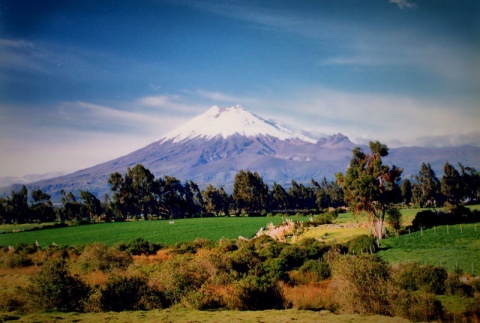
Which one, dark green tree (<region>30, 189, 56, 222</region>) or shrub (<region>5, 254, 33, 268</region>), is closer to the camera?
shrub (<region>5, 254, 33, 268</region>)

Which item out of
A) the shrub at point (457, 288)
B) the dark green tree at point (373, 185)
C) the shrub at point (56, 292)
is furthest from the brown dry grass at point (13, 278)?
the dark green tree at point (373, 185)

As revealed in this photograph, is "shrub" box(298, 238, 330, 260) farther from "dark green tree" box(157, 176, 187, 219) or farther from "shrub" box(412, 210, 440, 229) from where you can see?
"dark green tree" box(157, 176, 187, 219)

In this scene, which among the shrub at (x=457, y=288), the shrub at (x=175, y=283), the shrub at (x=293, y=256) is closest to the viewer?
the shrub at (x=175, y=283)

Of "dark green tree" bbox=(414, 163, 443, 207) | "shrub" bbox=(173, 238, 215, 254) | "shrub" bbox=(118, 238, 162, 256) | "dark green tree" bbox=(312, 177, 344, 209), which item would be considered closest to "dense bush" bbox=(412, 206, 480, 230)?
"shrub" bbox=(173, 238, 215, 254)

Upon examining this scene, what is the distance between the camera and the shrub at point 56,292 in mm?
15078

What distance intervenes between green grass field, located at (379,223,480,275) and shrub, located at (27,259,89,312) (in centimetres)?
2195

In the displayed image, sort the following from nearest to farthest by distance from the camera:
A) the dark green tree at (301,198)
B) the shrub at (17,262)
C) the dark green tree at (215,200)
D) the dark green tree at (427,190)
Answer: the shrub at (17,262) < the dark green tree at (427,190) < the dark green tree at (215,200) < the dark green tree at (301,198)

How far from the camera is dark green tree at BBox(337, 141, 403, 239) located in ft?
115

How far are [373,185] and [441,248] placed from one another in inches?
350

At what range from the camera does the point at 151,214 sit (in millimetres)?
97312

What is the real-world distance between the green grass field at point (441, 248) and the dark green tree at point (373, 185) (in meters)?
3.68

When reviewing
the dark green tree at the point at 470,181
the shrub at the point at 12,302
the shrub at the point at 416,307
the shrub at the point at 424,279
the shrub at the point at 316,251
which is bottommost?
the shrub at the point at 316,251

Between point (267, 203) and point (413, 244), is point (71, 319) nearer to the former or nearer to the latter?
point (413, 244)

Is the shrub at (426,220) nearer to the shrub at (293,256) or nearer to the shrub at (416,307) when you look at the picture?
the shrub at (293,256)
